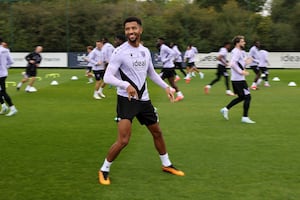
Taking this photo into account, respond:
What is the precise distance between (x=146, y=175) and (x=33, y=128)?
438 centimetres

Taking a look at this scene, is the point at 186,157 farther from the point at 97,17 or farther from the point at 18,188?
the point at 97,17

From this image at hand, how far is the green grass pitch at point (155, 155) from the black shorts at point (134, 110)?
2.80ft

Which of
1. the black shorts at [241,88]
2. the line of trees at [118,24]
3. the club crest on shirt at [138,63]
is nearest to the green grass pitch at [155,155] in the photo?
the black shorts at [241,88]

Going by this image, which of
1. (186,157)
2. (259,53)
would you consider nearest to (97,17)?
(259,53)

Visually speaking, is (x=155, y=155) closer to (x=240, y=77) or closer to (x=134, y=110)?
(x=134, y=110)

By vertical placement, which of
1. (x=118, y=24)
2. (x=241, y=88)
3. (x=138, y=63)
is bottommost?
(x=118, y=24)

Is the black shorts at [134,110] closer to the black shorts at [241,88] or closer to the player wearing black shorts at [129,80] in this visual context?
the player wearing black shorts at [129,80]

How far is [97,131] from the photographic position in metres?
9.49

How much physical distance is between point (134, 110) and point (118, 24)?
1360 inches

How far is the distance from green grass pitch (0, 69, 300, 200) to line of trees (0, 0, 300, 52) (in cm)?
2577

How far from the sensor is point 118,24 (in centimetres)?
3969

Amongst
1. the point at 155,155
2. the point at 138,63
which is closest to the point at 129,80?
the point at 138,63

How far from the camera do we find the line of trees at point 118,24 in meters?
38.1

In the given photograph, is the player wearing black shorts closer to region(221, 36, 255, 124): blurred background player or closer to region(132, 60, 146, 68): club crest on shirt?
region(132, 60, 146, 68): club crest on shirt
